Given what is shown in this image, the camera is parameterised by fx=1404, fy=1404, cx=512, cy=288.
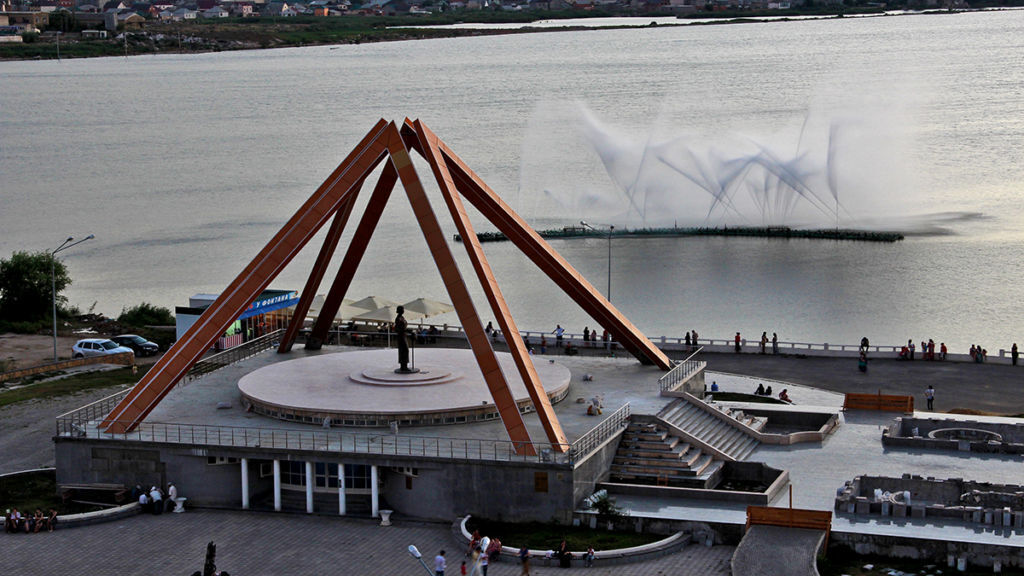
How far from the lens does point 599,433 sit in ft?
132

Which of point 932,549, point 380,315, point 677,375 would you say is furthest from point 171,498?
point 932,549

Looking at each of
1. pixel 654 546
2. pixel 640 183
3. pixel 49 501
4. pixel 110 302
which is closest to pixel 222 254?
pixel 110 302

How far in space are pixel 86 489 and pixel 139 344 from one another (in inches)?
902

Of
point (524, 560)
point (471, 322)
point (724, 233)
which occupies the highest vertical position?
point (471, 322)

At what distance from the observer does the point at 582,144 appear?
484 feet

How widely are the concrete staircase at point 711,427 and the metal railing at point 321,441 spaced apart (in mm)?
5753

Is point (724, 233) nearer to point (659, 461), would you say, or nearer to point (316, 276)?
point (316, 276)

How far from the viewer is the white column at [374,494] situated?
38219mm

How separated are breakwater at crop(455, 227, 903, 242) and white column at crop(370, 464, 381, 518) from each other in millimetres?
64690

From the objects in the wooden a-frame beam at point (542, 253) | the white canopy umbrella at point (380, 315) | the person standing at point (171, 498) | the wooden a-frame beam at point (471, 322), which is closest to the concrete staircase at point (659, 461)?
the wooden a-frame beam at point (471, 322)

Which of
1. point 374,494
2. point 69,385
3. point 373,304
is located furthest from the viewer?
point 373,304

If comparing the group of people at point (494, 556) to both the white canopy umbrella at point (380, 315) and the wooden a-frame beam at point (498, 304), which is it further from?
the white canopy umbrella at point (380, 315)

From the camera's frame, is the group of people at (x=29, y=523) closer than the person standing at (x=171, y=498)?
Yes

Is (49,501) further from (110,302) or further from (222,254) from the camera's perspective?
(222,254)
